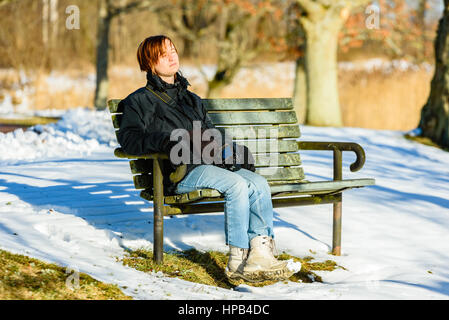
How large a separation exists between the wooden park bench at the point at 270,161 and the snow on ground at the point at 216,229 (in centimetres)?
33

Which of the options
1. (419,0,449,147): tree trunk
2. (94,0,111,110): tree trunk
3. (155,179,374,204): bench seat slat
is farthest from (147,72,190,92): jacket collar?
(94,0,111,110): tree trunk

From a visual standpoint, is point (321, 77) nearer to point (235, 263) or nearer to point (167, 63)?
point (167, 63)

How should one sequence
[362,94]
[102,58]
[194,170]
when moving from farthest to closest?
[102,58], [362,94], [194,170]

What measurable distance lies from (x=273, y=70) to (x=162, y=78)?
2252 centimetres

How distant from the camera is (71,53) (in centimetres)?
2631

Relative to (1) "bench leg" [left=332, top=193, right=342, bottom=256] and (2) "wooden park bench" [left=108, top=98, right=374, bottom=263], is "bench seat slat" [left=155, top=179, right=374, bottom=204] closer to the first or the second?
(2) "wooden park bench" [left=108, top=98, right=374, bottom=263]

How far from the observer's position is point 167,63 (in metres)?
4.13

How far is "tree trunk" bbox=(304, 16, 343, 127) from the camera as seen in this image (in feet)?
42.0

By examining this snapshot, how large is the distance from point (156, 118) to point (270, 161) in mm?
1035

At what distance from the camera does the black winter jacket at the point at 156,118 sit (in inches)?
152

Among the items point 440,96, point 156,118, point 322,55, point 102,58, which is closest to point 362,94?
point 322,55

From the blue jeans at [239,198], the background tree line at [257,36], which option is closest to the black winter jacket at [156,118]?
the blue jeans at [239,198]

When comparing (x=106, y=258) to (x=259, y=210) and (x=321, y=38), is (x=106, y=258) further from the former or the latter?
(x=321, y=38)

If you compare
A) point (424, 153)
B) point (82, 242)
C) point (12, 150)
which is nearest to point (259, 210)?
point (82, 242)
